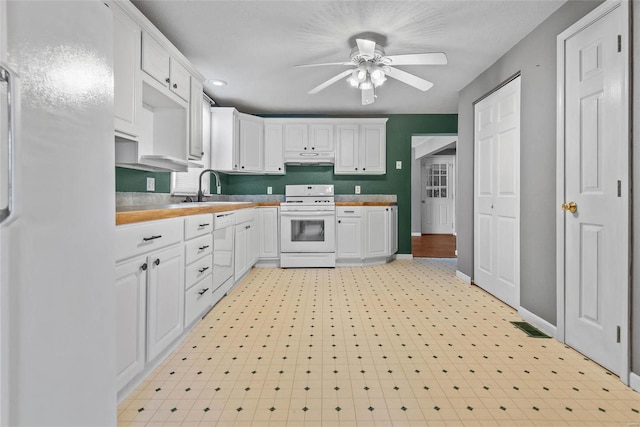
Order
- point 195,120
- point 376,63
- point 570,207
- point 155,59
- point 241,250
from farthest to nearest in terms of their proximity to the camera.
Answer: point 241,250 < point 195,120 < point 376,63 < point 155,59 < point 570,207

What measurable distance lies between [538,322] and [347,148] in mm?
3286

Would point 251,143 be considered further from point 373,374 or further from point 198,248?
point 373,374

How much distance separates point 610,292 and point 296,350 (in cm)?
182

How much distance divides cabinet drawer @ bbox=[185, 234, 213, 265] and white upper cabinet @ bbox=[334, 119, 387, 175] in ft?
9.08

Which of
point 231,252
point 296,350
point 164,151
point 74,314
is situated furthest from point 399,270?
point 74,314

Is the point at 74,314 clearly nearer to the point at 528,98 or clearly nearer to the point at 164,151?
the point at 164,151

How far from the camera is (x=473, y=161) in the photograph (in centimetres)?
355

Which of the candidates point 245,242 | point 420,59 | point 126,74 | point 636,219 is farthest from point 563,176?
point 245,242

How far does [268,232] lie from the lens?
14.8ft

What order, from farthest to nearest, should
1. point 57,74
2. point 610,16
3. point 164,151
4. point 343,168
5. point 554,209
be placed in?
point 343,168, point 164,151, point 554,209, point 610,16, point 57,74

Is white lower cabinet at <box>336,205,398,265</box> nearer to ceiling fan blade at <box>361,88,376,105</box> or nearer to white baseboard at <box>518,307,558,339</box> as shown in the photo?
ceiling fan blade at <box>361,88,376,105</box>

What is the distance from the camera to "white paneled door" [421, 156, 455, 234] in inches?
338

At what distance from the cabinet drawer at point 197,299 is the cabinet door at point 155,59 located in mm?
1504

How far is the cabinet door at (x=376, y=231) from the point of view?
4.60 meters
